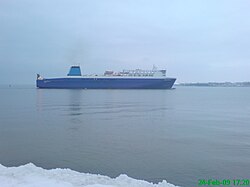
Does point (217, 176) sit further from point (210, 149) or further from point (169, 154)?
point (210, 149)

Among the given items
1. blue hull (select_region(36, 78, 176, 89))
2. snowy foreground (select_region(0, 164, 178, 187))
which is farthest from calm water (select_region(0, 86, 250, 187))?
blue hull (select_region(36, 78, 176, 89))

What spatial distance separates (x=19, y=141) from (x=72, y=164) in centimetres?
309

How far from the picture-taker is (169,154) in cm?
754

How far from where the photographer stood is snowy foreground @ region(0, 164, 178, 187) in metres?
Result: 4.30

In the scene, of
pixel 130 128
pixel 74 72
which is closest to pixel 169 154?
pixel 130 128

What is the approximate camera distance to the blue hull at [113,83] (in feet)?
208

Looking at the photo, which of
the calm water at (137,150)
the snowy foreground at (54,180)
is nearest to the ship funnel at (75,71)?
the calm water at (137,150)

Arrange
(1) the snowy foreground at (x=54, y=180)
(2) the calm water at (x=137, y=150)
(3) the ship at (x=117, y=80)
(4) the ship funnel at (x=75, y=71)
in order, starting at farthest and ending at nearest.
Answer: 1. (4) the ship funnel at (x=75, y=71)
2. (3) the ship at (x=117, y=80)
3. (2) the calm water at (x=137, y=150)
4. (1) the snowy foreground at (x=54, y=180)

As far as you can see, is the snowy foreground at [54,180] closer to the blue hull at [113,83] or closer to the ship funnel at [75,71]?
the blue hull at [113,83]

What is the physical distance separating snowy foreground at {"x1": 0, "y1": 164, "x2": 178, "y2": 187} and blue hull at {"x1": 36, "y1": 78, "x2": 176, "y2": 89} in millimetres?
58244

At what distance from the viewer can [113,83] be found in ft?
210

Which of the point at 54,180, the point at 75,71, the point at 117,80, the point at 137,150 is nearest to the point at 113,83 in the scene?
the point at 117,80

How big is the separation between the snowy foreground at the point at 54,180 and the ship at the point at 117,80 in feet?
191

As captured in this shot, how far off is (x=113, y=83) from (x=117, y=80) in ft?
3.90
